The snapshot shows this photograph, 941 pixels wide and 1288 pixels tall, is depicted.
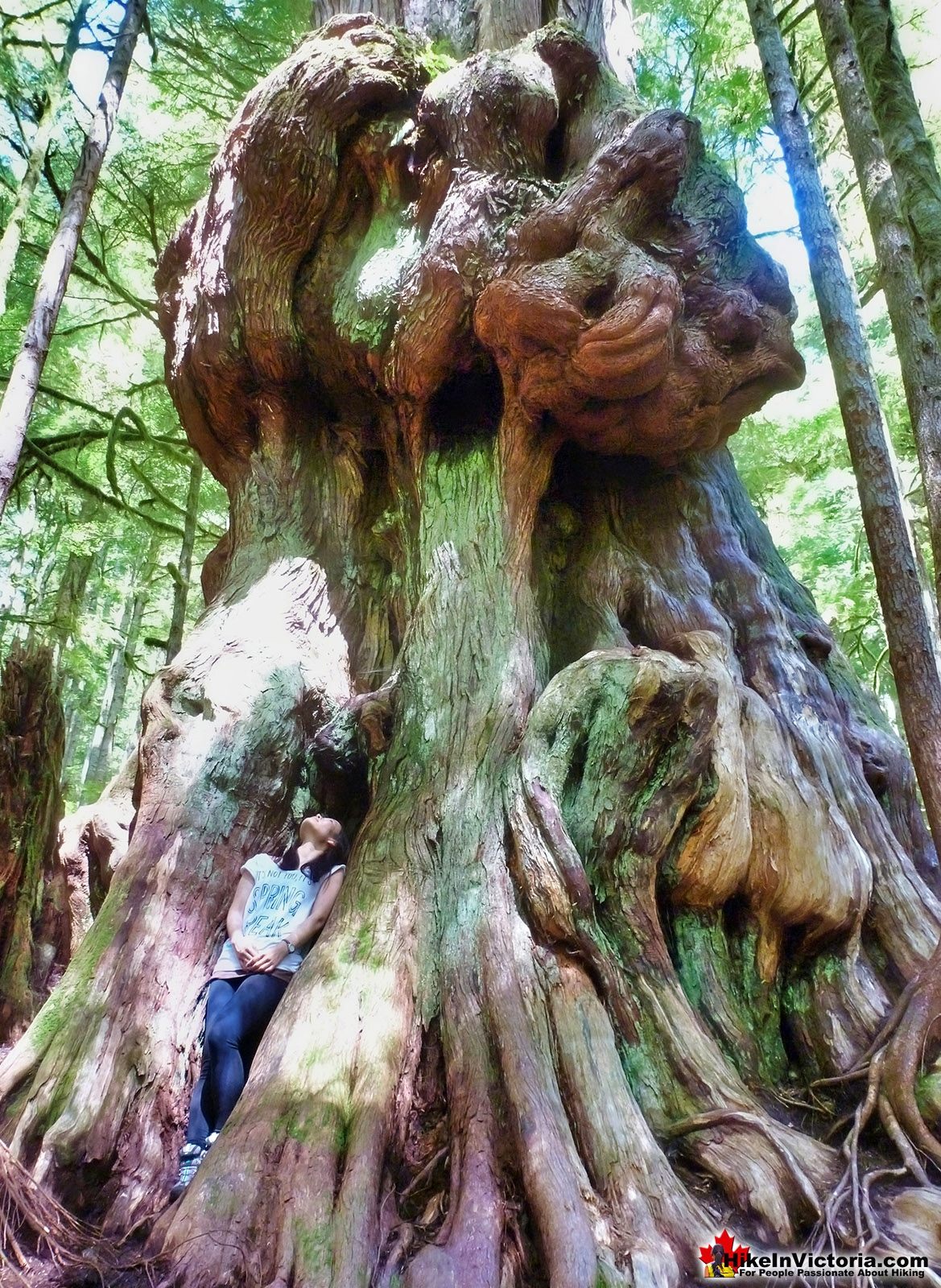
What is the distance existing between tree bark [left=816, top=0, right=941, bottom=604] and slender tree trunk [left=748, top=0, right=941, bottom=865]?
0.65 m

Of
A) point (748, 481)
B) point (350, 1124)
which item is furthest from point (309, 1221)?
point (748, 481)

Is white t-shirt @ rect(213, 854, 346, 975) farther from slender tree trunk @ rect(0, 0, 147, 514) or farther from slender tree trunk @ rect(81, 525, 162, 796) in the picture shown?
slender tree trunk @ rect(81, 525, 162, 796)

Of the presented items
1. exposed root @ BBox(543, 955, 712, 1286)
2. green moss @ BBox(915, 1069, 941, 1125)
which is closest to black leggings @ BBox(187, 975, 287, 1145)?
exposed root @ BBox(543, 955, 712, 1286)

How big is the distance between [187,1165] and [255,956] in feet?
2.19

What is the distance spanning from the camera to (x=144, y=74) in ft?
29.6

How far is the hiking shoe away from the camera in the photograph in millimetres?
2508

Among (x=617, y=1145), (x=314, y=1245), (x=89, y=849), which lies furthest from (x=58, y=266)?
(x=617, y=1145)

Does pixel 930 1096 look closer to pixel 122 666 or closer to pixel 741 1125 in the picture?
pixel 741 1125

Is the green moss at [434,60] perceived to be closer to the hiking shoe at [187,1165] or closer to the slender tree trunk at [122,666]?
the hiking shoe at [187,1165]

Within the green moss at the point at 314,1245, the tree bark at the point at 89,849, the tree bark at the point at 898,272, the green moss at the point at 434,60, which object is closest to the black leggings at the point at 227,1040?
the green moss at the point at 314,1245

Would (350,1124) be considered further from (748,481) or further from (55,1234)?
(748,481)

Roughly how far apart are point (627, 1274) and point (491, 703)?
2016 millimetres

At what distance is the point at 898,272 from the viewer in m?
3.38

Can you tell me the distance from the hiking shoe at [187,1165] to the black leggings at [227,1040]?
0.08 feet
